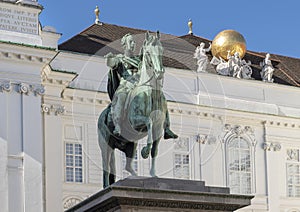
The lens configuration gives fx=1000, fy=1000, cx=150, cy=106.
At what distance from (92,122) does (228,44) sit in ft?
32.1

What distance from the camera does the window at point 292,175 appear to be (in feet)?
130

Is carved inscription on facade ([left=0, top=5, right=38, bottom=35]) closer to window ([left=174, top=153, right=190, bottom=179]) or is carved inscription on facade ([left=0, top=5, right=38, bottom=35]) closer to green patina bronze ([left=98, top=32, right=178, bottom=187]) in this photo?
window ([left=174, top=153, right=190, bottom=179])

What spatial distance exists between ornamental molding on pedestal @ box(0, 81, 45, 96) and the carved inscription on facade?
1.72m

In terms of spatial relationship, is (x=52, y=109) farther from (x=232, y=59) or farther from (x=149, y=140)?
(x=149, y=140)

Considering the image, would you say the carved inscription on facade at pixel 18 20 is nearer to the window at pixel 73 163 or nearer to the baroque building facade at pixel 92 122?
the baroque building facade at pixel 92 122

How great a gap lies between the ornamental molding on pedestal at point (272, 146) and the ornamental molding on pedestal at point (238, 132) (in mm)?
473

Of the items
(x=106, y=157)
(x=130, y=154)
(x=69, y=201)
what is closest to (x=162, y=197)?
(x=130, y=154)

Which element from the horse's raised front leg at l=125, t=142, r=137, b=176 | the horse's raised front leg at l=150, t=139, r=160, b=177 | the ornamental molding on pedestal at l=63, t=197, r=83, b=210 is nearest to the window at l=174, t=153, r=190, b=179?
the ornamental molding on pedestal at l=63, t=197, r=83, b=210

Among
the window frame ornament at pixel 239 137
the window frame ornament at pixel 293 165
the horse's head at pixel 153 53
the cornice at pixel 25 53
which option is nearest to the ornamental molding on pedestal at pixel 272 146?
the window frame ornament at pixel 239 137

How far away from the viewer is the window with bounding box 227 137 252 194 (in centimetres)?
3794

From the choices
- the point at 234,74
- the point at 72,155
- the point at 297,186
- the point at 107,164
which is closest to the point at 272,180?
the point at 297,186

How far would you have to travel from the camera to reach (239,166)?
38.9 m

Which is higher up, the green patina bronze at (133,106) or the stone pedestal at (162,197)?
the green patina bronze at (133,106)

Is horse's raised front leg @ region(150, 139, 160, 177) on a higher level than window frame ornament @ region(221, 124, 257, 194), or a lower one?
lower
